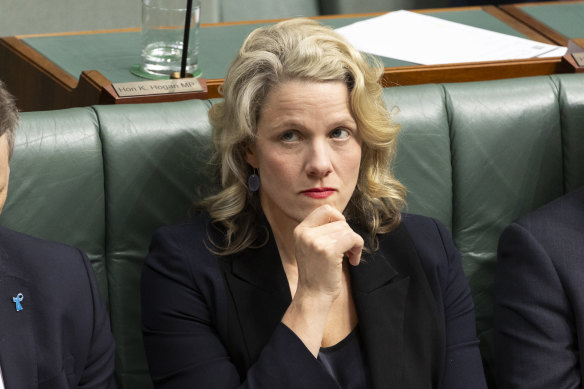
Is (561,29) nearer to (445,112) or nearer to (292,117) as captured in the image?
(445,112)

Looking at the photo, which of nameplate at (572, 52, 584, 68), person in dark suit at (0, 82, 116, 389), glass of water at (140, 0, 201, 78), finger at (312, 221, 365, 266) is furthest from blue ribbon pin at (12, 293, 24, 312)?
nameplate at (572, 52, 584, 68)

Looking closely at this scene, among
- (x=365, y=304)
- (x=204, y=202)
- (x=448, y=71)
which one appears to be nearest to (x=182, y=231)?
(x=204, y=202)

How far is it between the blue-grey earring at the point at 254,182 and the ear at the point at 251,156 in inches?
0.7

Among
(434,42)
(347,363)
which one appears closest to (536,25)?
(434,42)

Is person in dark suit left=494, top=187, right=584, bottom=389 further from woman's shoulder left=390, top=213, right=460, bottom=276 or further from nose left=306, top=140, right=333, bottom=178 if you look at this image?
nose left=306, top=140, right=333, bottom=178

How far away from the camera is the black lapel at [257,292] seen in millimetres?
1572

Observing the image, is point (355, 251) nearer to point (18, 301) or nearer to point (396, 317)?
point (396, 317)

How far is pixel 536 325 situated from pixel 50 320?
2.86ft

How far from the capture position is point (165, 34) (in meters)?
2.18

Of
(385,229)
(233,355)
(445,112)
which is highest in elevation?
(445,112)

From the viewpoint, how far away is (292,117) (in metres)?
1.55

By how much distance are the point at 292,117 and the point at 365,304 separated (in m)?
0.35

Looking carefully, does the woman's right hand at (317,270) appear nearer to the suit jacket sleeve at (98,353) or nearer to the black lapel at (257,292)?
the black lapel at (257,292)

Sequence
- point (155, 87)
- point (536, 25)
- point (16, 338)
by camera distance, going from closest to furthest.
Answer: point (16, 338) < point (155, 87) < point (536, 25)
